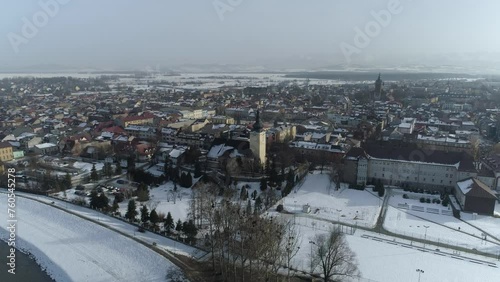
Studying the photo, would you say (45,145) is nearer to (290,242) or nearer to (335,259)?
(290,242)

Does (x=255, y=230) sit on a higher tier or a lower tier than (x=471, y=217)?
higher

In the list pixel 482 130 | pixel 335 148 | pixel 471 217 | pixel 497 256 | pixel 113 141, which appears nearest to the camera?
pixel 497 256

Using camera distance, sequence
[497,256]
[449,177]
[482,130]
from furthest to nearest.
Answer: [482,130] < [449,177] < [497,256]

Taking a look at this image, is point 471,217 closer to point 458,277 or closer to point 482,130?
point 458,277

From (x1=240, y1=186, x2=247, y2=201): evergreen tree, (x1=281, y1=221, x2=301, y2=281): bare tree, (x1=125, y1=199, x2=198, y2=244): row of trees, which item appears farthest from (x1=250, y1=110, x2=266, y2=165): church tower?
(x1=125, y1=199, x2=198, y2=244): row of trees

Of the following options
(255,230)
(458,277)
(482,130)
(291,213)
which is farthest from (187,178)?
(482,130)

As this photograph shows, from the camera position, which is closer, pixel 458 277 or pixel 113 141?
pixel 458 277
